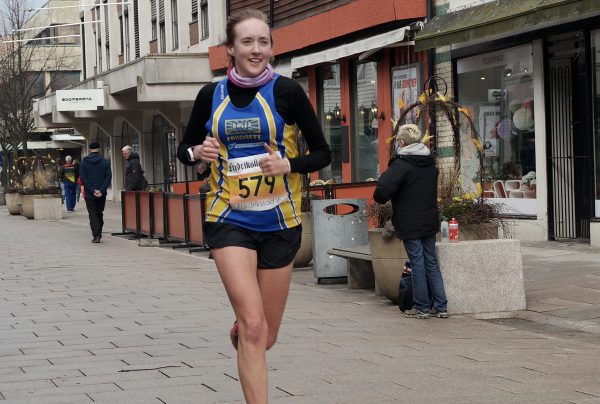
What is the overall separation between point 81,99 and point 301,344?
88.3ft

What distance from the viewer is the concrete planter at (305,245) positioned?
14.0 metres

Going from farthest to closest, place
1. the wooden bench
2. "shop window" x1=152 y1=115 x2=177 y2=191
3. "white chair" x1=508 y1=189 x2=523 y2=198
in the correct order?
"shop window" x1=152 y1=115 x2=177 y2=191 → "white chair" x1=508 y1=189 x2=523 y2=198 → the wooden bench

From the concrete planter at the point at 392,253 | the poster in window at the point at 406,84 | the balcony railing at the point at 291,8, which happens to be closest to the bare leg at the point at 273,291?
the concrete planter at the point at 392,253

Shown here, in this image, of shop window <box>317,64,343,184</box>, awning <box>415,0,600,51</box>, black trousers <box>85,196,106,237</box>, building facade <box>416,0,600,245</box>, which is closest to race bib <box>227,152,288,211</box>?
awning <box>415,0,600,51</box>

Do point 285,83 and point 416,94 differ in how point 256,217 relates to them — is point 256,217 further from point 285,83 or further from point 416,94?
point 416,94

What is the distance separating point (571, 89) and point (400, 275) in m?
6.22

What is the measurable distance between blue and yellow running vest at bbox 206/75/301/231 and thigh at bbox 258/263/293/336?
19 cm

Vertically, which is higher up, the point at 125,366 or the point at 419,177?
the point at 419,177

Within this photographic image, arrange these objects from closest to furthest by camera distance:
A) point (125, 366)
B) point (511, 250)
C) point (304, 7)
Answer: point (125, 366) < point (511, 250) < point (304, 7)

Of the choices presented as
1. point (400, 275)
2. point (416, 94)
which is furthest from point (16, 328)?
point (416, 94)

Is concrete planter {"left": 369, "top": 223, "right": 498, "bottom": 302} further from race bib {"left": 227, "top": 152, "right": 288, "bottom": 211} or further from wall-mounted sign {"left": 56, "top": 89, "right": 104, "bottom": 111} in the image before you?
wall-mounted sign {"left": 56, "top": 89, "right": 104, "bottom": 111}

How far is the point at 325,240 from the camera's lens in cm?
1245

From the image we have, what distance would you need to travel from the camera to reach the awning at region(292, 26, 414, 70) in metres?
18.2

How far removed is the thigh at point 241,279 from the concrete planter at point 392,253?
19.0 ft
